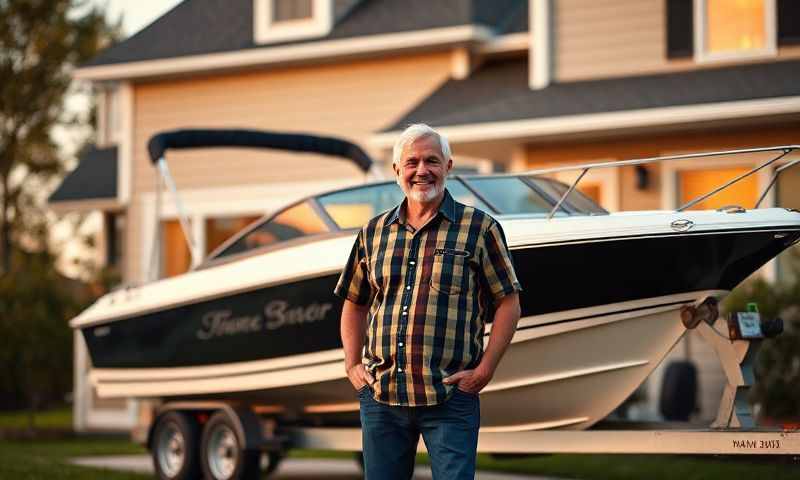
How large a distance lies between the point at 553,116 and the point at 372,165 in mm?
2479

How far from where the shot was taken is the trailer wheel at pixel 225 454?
10.4 m

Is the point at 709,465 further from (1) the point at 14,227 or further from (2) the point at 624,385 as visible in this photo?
(1) the point at 14,227

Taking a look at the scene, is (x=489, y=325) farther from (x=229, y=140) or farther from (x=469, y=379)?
(x=229, y=140)

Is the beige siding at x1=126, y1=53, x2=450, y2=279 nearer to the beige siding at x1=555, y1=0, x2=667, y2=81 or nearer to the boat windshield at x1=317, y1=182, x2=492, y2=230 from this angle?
the beige siding at x1=555, y1=0, x2=667, y2=81

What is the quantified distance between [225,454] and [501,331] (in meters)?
5.74

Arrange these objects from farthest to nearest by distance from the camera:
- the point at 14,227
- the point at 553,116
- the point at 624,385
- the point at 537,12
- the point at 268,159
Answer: the point at 14,227
the point at 268,159
the point at 537,12
the point at 553,116
the point at 624,385

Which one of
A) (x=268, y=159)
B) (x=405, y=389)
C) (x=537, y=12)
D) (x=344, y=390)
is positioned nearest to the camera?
(x=405, y=389)

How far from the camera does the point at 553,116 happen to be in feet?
45.6

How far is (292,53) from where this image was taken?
18.4 meters

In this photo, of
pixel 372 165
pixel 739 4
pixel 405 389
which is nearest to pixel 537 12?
pixel 739 4

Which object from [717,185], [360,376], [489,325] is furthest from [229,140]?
[360,376]

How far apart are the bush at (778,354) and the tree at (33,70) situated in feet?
72.0

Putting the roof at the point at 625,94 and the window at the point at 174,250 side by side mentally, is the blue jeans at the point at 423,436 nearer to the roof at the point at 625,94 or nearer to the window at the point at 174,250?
the roof at the point at 625,94

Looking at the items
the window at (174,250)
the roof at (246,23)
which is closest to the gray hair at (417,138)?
the roof at (246,23)
